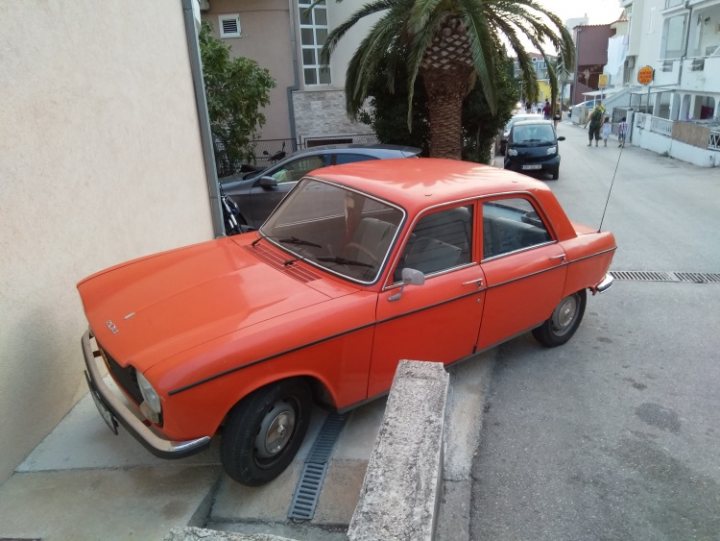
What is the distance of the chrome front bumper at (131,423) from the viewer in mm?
2779

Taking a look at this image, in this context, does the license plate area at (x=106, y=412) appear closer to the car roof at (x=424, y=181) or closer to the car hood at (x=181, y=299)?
the car hood at (x=181, y=299)

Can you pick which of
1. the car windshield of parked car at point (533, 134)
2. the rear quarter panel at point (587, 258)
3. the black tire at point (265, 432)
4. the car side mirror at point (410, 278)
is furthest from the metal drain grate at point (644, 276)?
the car windshield of parked car at point (533, 134)

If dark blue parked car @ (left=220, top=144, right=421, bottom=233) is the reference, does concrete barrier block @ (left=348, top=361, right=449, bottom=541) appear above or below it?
below

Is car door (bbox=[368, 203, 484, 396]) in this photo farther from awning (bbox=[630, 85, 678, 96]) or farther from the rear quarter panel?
awning (bbox=[630, 85, 678, 96])

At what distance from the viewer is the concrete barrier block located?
79.8 inches

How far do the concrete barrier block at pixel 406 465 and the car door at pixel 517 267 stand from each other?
4.24 feet

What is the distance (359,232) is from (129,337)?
1.64m

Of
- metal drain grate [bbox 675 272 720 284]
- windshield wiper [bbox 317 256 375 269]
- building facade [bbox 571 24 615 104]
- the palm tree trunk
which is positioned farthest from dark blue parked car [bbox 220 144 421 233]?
building facade [bbox 571 24 615 104]

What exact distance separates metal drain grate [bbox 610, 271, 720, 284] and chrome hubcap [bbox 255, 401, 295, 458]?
17.7 ft

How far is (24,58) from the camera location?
3635 millimetres

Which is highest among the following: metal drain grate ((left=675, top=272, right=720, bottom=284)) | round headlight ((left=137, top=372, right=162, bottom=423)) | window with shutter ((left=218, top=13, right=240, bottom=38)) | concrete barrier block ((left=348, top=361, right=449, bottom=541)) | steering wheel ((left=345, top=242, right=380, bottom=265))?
window with shutter ((left=218, top=13, right=240, bottom=38))

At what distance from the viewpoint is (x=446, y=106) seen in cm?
1187

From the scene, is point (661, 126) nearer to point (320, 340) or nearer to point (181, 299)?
point (320, 340)

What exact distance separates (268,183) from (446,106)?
5282 mm
